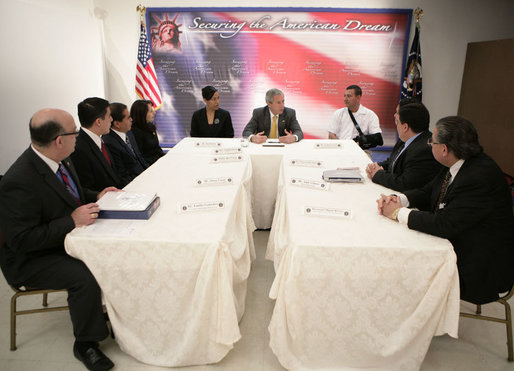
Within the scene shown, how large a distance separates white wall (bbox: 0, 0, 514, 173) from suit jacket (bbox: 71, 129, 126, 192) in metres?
1.73

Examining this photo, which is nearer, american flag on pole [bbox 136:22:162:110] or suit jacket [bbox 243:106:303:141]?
suit jacket [bbox 243:106:303:141]

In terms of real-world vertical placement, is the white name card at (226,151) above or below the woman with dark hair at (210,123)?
below

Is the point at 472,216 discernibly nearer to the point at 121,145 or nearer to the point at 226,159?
the point at 226,159

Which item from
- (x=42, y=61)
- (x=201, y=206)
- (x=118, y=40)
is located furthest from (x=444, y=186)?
(x=118, y=40)

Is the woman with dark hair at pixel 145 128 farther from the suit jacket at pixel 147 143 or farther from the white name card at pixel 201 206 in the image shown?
the white name card at pixel 201 206

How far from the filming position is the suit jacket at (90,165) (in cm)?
245

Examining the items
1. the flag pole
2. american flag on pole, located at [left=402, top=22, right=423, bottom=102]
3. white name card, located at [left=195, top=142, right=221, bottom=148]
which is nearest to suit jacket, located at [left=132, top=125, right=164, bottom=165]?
white name card, located at [left=195, top=142, right=221, bottom=148]

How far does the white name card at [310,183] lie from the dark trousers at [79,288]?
1314 millimetres

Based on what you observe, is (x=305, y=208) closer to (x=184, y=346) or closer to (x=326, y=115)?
(x=184, y=346)

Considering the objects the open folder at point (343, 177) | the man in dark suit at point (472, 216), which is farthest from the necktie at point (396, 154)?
the man in dark suit at point (472, 216)

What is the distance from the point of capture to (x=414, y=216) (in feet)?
5.68

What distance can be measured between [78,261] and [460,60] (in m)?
5.65

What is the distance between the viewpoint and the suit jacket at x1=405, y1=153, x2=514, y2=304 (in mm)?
1646

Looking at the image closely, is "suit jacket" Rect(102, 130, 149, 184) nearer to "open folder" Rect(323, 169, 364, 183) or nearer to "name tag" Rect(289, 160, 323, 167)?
"name tag" Rect(289, 160, 323, 167)
